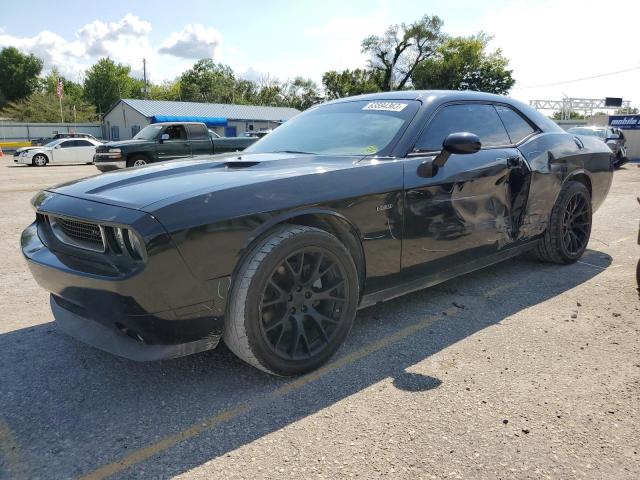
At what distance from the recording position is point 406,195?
2961 millimetres

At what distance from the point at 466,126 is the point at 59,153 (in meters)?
23.2

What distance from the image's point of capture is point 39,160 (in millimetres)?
22141

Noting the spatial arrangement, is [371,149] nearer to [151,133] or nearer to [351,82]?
[151,133]

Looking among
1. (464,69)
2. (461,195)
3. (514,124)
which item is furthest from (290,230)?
(464,69)

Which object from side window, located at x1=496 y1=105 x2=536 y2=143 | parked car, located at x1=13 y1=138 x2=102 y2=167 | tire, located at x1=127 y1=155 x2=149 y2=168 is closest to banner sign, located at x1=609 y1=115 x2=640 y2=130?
tire, located at x1=127 y1=155 x2=149 y2=168

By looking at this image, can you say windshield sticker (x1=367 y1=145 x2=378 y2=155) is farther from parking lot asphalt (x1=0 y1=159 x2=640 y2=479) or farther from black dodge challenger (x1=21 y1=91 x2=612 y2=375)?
parking lot asphalt (x1=0 y1=159 x2=640 y2=479)

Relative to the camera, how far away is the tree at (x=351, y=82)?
193 feet

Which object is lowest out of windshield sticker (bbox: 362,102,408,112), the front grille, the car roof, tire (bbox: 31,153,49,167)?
tire (bbox: 31,153,49,167)

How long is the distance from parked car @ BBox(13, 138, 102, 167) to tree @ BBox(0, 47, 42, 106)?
188 feet

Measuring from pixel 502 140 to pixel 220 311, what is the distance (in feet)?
8.73

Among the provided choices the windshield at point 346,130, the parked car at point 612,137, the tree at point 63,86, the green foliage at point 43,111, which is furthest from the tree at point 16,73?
the windshield at point 346,130

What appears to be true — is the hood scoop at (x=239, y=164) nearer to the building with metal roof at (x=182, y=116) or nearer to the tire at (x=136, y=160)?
the tire at (x=136, y=160)

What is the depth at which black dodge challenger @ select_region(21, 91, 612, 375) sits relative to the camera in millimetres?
2166

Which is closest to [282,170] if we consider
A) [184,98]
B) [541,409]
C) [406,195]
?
[406,195]
